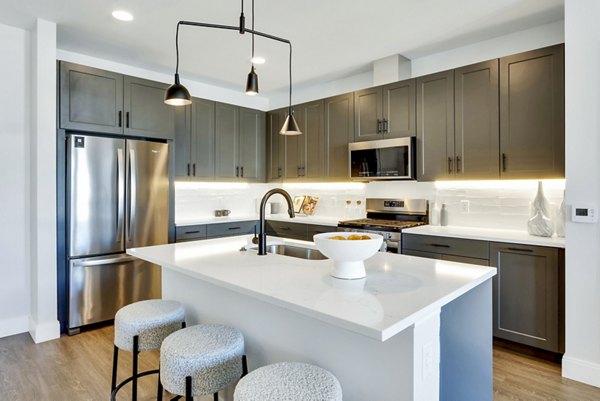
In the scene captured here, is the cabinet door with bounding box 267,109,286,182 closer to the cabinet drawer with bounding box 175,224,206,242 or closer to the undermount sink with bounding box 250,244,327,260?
the cabinet drawer with bounding box 175,224,206,242

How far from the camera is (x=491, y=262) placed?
2932 millimetres

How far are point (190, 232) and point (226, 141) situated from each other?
50.5 inches

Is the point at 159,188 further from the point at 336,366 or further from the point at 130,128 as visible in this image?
A: the point at 336,366

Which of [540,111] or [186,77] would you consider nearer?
[540,111]

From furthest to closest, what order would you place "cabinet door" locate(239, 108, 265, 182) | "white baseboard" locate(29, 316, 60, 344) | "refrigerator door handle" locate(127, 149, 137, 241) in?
1. "cabinet door" locate(239, 108, 265, 182)
2. "refrigerator door handle" locate(127, 149, 137, 241)
3. "white baseboard" locate(29, 316, 60, 344)

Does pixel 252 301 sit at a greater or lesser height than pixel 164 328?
greater

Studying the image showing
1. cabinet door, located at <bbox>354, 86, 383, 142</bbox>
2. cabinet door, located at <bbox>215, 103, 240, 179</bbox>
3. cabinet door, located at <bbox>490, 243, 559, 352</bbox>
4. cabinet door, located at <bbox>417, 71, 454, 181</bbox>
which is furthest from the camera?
cabinet door, located at <bbox>215, 103, 240, 179</bbox>

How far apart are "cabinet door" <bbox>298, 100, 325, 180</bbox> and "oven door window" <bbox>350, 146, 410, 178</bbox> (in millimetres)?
542

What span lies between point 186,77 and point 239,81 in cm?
64

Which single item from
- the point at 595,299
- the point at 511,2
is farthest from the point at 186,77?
the point at 595,299

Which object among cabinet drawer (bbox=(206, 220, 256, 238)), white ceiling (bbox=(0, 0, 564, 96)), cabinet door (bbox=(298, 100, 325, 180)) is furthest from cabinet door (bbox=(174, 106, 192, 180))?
cabinet door (bbox=(298, 100, 325, 180))

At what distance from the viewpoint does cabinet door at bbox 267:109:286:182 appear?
4.96 m

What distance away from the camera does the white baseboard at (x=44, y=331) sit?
3.04 m

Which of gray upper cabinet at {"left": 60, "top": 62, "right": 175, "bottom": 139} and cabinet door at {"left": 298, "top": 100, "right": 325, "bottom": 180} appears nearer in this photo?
gray upper cabinet at {"left": 60, "top": 62, "right": 175, "bottom": 139}
